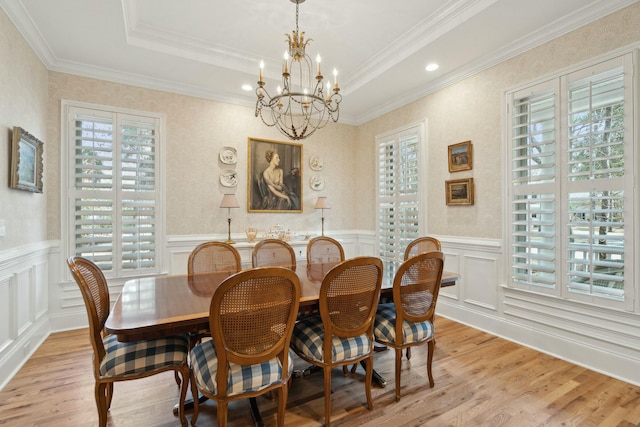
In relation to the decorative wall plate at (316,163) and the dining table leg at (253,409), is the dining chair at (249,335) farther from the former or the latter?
the decorative wall plate at (316,163)

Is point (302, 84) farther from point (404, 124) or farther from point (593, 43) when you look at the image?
point (593, 43)

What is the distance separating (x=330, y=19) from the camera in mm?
2992

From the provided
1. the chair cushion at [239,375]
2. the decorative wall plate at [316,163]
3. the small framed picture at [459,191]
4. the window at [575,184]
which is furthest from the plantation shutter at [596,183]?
the decorative wall plate at [316,163]

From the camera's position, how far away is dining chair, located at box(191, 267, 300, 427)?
1426 millimetres

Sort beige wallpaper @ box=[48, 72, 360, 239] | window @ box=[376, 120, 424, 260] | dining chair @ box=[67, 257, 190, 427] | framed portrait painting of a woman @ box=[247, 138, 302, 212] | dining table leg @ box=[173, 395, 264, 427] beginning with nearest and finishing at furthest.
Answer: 1. dining chair @ box=[67, 257, 190, 427]
2. dining table leg @ box=[173, 395, 264, 427]
3. beige wallpaper @ box=[48, 72, 360, 239]
4. window @ box=[376, 120, 424, 260]
5. framed portrait painting of a woman @ box=[247, 138, 302, 212]

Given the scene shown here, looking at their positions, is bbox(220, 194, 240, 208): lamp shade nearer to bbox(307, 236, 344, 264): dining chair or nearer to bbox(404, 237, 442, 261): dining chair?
bbox(307, 236, 344, 264): dining chair

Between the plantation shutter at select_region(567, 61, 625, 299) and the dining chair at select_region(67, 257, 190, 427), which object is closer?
the dining chair at select_region(67, 257, 190, 427)

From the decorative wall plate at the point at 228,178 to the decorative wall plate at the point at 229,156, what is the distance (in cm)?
12

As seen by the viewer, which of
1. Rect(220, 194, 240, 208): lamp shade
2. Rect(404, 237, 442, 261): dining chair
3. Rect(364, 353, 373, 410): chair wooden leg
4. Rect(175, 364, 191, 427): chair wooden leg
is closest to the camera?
Rect(175, 364, 191, 427): chair wooden leg

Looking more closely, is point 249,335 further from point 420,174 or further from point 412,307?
point 420,174

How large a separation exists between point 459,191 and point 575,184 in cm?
113

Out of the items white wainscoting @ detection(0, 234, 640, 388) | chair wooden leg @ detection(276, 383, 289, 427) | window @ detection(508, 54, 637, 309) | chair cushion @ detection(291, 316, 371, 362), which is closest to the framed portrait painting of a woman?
white wainscoting @ detection(0, 234, 640, 388)

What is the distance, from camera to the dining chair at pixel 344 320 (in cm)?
178

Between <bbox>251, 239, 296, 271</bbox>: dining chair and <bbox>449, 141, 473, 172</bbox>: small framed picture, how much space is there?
2171 mm
